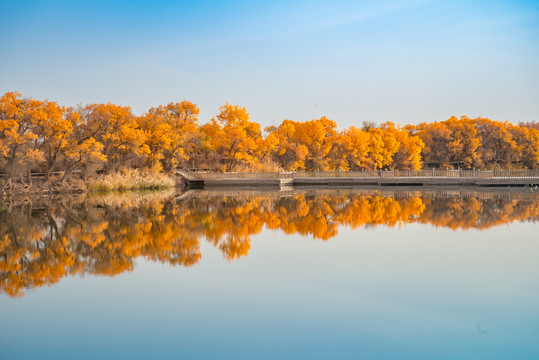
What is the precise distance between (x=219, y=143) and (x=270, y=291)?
38.7 m

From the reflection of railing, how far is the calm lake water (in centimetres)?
2503

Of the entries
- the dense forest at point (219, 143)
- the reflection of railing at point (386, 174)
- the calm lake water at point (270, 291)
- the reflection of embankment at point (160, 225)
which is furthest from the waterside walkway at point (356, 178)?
the calm lake water at point (270, 291)

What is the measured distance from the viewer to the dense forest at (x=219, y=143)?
32406 mm

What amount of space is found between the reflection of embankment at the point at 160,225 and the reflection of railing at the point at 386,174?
1644 cm

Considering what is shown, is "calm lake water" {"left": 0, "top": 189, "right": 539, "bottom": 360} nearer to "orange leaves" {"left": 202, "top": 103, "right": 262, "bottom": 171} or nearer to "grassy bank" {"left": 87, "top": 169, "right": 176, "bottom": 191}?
"grassy bank" {"left": 87, "top": 169, "right": 176, "bottom": 191}

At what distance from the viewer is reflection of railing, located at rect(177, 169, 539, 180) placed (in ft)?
131

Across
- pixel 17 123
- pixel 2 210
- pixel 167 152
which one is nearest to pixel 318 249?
pixel 2 210

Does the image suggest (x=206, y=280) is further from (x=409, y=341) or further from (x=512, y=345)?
(x=512, y=345)

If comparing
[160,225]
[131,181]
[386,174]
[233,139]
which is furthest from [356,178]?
[160,225]

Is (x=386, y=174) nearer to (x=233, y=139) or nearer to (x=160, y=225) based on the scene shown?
(x=233, y=139)

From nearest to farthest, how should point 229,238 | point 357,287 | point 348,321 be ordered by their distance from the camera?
point 348,321 < point 357,287 < point 229,238

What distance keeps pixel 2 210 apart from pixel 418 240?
1794cm

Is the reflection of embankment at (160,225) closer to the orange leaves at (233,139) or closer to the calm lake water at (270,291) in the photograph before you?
the calm lake water at (270,291)

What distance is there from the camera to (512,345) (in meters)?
6.24
